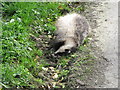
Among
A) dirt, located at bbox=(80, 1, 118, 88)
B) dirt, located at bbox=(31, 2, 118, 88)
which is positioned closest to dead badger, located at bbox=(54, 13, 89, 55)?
dirt, located at bbox=(31, 2, 118, 88)

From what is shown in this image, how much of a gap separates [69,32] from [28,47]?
2.74 feet

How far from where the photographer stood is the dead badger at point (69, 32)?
4.96m

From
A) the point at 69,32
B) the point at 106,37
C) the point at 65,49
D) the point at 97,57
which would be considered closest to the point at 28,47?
the point at 65,49

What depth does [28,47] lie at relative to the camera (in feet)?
15.8

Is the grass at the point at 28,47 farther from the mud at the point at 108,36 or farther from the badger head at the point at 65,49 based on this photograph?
the mud at the point at 108,36

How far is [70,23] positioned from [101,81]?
5.34 ft

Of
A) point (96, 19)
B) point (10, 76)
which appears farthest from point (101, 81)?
point (96, 19)

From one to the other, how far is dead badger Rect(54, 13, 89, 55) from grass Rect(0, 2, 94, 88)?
0.47 feet

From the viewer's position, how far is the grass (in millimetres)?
4012

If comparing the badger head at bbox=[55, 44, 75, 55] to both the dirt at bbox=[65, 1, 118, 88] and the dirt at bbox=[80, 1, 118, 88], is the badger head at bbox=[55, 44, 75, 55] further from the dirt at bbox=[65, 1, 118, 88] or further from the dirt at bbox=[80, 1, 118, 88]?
the dirt at bbox=[80, 1, 118, 88]

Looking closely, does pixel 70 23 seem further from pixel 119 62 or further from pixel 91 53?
pixel 119 62

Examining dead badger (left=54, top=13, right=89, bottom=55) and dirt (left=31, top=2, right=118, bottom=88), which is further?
dead badger (left=54, top=13, right=89, bottom=55)

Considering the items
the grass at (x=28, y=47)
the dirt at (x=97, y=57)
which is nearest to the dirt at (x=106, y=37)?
A: the dirt at (x=97, y=57)

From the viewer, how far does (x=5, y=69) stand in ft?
12.9
